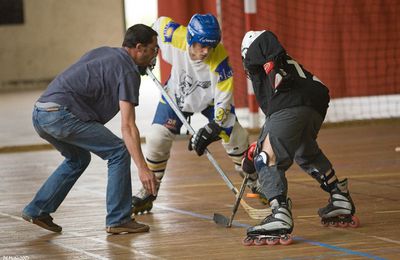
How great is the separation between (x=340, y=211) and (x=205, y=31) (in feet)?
4.39

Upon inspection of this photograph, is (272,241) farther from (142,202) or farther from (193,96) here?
(193,96)

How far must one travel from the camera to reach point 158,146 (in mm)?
6262

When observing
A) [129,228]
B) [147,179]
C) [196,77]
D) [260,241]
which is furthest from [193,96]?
[260,241]

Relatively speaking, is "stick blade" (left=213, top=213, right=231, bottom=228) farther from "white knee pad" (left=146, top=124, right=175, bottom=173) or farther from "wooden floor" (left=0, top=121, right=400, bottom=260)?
"white knee pad" (left=146, top=124, right=175, bottom=173)

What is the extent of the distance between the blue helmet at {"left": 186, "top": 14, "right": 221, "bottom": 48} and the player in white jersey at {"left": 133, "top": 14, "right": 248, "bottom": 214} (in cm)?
3

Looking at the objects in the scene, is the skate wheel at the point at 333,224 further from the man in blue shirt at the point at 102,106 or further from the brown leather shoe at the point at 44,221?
the brown leather shoe at the point at 44,221

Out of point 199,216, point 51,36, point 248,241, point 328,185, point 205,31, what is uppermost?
point 205,31

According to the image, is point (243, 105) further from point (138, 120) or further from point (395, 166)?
point (395, 166)

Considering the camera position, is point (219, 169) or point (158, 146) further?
point (158, 146)

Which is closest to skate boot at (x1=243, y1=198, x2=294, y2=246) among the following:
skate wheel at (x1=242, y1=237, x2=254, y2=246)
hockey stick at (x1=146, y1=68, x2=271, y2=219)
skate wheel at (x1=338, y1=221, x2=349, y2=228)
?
skate wheel at (x1=242, y1=237, x2=254, y2=246)

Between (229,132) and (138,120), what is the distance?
19.5ft

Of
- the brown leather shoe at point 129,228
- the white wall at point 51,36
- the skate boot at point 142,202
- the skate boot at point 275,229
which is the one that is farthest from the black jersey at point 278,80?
the white wall at point 51,36

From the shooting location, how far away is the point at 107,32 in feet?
64.8

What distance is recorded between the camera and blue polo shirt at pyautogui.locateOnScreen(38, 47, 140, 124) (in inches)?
210
